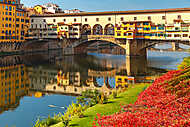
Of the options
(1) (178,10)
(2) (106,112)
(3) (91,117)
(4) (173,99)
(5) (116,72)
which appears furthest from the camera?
(1) (178,10)

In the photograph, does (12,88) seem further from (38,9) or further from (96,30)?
(96,30)

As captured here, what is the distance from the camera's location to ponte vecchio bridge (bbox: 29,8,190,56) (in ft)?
181

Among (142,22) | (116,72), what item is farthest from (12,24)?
(116,72)

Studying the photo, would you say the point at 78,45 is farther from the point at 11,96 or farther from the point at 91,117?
the point at 91,117

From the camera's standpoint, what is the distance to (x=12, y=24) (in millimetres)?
72250

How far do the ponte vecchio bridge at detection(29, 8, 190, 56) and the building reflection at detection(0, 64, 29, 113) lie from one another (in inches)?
1150

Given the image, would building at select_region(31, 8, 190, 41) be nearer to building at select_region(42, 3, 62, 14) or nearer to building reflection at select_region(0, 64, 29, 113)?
building at select_region(42, 3, 62, 14)

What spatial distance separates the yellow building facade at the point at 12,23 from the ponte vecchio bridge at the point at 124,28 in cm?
305

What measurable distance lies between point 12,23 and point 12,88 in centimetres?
4708

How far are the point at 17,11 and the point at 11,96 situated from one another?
5403 cm

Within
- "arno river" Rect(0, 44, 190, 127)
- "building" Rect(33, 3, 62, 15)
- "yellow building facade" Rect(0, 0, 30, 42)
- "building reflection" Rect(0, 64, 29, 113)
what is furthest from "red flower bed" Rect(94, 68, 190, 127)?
"building" Rect(33, 3, 62, 15)

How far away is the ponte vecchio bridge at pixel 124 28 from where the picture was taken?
5519 centimetres

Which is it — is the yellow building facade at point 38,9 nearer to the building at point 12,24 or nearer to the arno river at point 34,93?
the building at point 12,24

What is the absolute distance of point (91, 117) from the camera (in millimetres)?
14383
